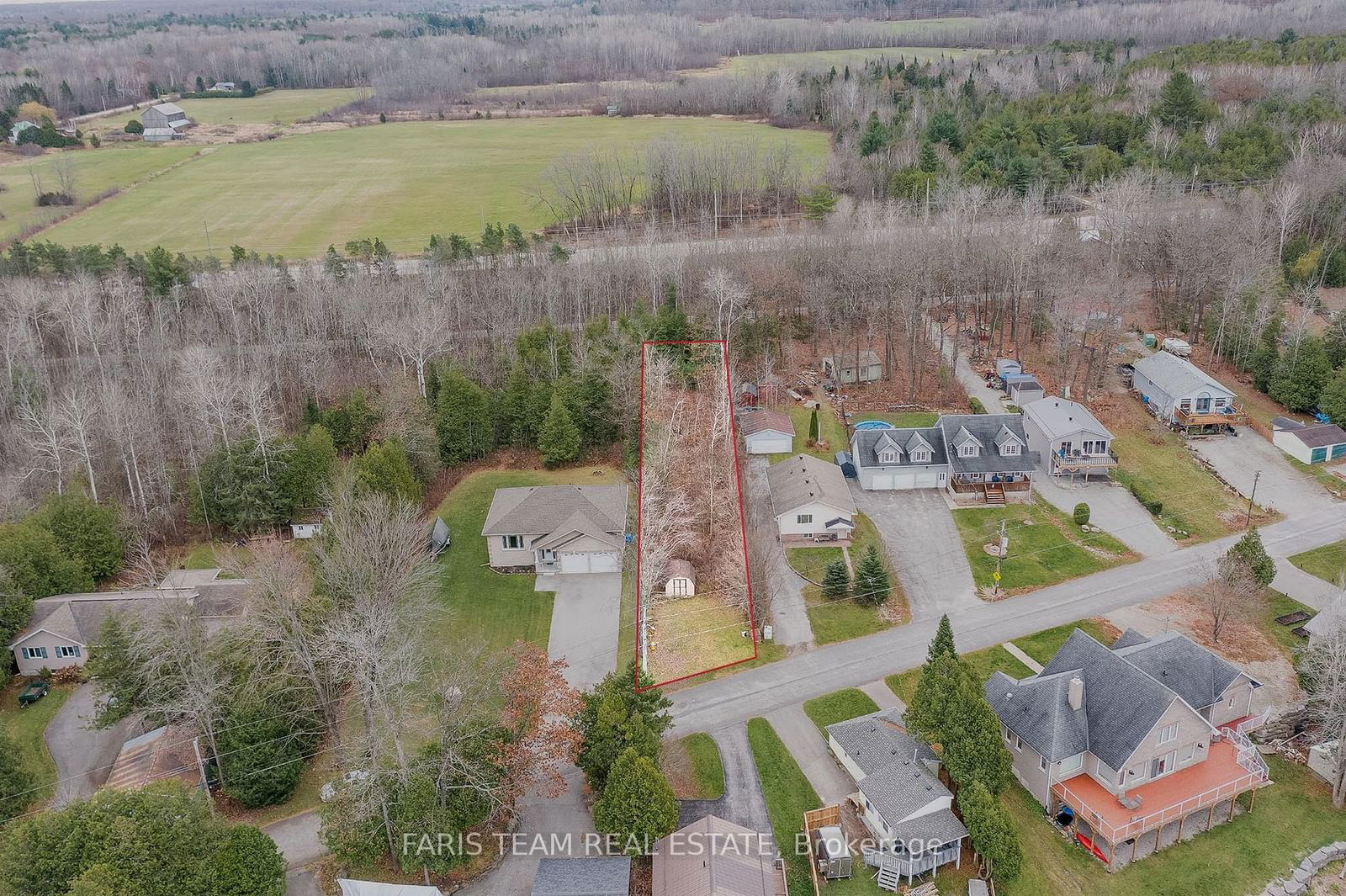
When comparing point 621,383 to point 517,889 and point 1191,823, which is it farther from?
point 1191,823

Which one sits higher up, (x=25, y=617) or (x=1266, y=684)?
(x=25, y=617)

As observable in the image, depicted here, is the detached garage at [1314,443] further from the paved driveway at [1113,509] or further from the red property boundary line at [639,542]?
the red property boundary line at [639,542]

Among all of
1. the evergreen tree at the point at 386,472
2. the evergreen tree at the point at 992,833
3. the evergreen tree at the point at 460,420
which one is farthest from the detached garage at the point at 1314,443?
the evergreen tree at the point at 386,472

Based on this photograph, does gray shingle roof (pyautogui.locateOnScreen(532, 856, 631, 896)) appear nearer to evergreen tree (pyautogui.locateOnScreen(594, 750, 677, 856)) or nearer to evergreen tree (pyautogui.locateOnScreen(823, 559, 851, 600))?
evergreen tree (pyautogui.locateOnScreen(594, 750, 677, 856))

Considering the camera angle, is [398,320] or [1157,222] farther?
[1157,222]

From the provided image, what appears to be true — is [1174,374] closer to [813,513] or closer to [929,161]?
[813,513]

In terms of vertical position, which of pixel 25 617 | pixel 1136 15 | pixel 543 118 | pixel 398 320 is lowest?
pixel 25 617

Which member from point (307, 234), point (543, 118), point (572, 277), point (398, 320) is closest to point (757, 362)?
point (572, 277)
